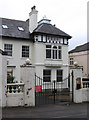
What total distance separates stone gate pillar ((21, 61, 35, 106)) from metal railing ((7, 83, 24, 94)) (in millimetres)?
293

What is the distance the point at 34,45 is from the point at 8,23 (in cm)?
467

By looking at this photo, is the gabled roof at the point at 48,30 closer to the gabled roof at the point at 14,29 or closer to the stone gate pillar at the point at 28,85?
the gabled roof at the point at 14,29

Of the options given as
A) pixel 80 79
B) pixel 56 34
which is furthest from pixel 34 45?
pixel 80 79

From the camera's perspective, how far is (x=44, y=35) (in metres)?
21.2

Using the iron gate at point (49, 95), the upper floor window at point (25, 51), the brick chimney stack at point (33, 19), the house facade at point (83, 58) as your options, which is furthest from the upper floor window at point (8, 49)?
the house facade at point (83, 58)

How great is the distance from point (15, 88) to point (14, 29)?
13209mm

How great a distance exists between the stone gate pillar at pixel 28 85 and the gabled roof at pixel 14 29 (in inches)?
422

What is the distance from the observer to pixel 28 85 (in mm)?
9625

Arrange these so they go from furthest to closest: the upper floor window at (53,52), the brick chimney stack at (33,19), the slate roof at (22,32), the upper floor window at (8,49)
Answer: the brick chimney stack at (33,19) < the upper floor window at (53,52) < the slate roof at (22,32) < the upper floor window at (8,49)

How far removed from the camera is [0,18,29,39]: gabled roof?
2016cm

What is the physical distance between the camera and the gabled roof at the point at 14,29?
2016 centimetres

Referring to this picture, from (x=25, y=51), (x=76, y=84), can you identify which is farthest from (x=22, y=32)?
(x=76, y=84)

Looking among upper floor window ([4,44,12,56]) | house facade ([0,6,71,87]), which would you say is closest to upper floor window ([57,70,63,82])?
house facade ([0,6,71,87])

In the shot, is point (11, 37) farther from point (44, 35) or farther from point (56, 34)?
point (56, 34)
